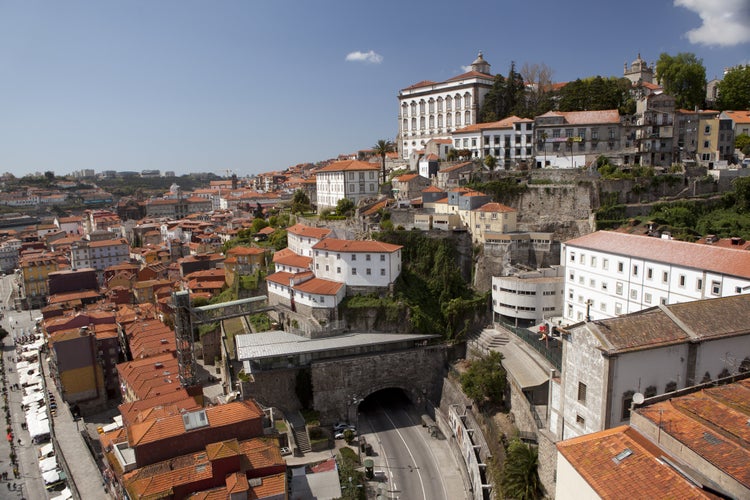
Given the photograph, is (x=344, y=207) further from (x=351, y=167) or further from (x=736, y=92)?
(x=736, y=92)

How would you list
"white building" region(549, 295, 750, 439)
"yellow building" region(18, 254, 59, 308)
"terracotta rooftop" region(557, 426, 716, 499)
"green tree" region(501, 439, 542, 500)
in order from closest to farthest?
1. "terracotta rooftop" region(557, 426, 716, 499)
2. "white building" region(549, 295, 750, 439)
3. "green tree" region(501, 439, 542, 500)
4. "yellow building" region(18, 254, 59, 308)

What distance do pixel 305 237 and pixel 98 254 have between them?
5198cm

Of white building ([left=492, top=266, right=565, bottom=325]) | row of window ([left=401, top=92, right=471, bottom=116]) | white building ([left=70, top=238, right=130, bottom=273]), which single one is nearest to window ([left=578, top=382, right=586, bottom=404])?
white building ([left=492, top=266, right=565, bottom=325])

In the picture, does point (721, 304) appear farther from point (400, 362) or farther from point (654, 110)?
point (654, 110)

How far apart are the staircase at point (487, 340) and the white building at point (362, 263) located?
761 centimetres

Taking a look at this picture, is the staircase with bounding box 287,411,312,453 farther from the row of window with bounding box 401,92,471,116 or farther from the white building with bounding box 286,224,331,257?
the row of window with bounding box 401,92,471,116

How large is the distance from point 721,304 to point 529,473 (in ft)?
34.3

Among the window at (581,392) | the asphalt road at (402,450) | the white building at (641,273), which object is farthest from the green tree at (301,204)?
the window at (581,392)

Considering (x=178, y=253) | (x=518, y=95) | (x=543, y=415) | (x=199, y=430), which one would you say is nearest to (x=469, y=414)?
(x=543, y=415)

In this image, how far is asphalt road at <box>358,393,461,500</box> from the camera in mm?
28169

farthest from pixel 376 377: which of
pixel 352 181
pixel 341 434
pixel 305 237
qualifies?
pixel 352 181

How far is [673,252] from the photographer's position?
27.9m

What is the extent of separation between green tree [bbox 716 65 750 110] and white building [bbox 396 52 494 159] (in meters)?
26.0

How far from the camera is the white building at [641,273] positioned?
991 inches
